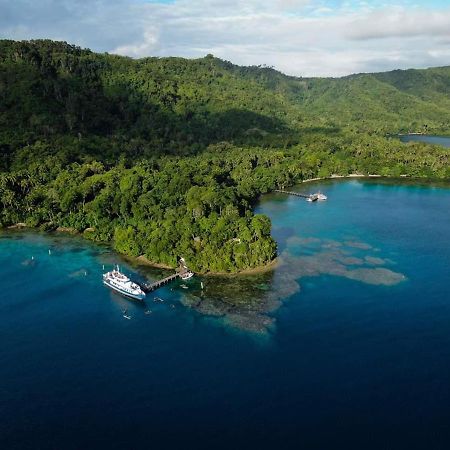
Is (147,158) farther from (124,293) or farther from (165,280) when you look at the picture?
(124,293)

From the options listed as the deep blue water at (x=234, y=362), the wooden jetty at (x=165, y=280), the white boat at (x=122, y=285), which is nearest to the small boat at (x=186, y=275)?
the wooden jetty at (x=165, y=280)

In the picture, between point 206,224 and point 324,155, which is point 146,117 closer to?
point 324,155

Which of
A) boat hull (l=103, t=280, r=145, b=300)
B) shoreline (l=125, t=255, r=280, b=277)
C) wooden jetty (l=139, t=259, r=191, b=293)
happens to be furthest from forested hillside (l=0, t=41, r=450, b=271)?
boat hull (l=103, t=280, r=145, b=300)

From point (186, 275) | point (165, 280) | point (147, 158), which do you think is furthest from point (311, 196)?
point (165, 280)

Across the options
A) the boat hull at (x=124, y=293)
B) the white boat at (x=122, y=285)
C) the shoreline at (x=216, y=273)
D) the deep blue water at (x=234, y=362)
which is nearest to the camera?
the deep blue water at (x=234, y=362)

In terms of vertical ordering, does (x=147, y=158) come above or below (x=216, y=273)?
above

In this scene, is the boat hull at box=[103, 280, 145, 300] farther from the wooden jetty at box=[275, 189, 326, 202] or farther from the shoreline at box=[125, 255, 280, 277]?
the wooden jetty at box=[275, 189, 326, 202]

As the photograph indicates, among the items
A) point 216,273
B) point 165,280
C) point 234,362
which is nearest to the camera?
point 234,362

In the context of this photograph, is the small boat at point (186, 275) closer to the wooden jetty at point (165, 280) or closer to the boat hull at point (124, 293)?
the wooden jetty at point (165, 280)
